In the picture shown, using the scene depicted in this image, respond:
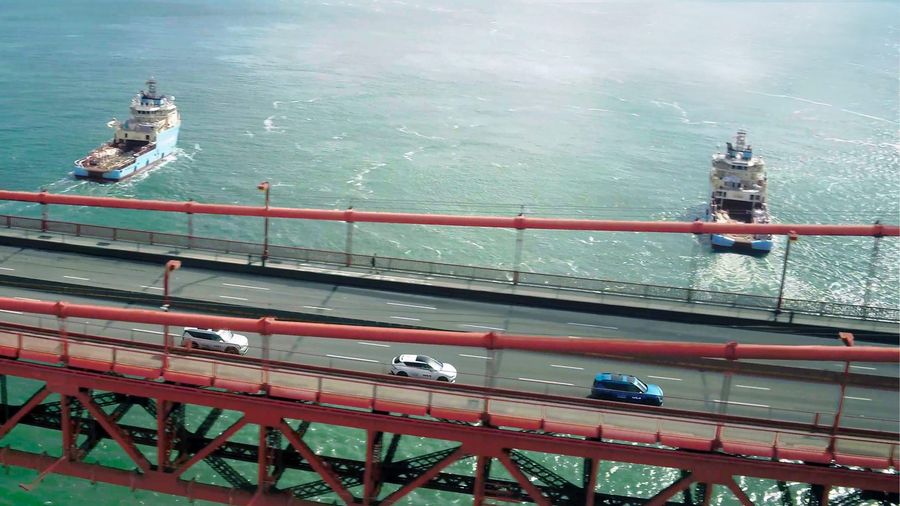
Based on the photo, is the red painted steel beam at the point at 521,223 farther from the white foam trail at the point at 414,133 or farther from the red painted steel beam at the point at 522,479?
the white foam trail at the point at 414,133

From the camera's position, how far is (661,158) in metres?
61.9

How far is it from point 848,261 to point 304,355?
35.7 m

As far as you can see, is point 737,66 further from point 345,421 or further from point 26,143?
point 345,421

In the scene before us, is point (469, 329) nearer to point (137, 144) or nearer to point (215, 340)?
point (215, 340)

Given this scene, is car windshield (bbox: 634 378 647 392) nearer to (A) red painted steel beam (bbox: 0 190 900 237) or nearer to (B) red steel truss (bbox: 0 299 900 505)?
(B) red steel truss (bbox: 0 299 900 505)

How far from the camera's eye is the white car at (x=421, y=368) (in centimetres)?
1983

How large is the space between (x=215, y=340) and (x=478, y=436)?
7905 mm

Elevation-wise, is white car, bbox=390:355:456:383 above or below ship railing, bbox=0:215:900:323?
below

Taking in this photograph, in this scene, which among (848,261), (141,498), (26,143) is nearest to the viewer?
(141,498)

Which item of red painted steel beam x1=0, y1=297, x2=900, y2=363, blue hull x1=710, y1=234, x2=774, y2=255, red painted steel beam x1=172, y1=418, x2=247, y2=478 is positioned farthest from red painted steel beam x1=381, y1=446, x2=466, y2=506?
blue hull x1=710, y1=234, x2=774, y2=255

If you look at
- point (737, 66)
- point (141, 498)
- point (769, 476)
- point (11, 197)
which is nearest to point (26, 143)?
point (11, 197)

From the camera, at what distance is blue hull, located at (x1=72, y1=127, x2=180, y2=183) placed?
→ 52812 mm

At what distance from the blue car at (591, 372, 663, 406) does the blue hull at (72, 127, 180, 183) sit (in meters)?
41.2

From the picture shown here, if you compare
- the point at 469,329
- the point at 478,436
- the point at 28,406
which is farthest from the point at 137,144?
the point at 478,436
